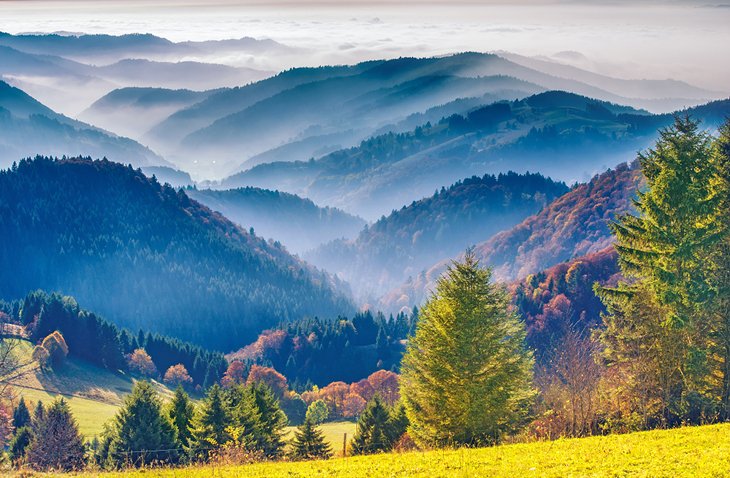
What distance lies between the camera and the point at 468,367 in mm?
43719

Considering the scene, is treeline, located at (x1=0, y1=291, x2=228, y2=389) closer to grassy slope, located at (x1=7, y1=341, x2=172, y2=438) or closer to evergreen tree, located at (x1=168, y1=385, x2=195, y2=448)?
grassy slope, located at (x1=7, y1=341, x2=172, y2=438)

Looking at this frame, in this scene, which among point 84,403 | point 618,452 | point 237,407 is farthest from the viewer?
point 84,403

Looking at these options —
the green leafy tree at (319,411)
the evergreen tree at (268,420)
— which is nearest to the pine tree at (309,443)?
the evergreen tree at (268,420)

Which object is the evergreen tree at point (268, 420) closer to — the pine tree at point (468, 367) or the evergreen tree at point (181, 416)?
the evergreen tree at point (181, 416)

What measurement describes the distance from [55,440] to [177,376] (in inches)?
4350

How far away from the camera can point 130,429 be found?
6888cm

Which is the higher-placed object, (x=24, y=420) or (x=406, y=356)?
(x=406, y=356)

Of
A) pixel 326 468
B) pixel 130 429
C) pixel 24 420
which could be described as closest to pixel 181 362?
pixel 24 420

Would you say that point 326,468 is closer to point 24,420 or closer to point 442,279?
point 442,279

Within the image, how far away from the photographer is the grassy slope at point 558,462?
88.4 ft

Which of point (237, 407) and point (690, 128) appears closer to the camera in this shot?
point (690, 128)

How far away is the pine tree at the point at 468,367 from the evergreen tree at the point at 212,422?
2435cm

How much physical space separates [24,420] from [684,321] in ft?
279

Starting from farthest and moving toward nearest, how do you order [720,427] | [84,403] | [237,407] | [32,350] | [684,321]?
[32,350], [84,403], [237,407], [684,321], [720,427]
